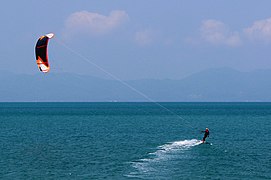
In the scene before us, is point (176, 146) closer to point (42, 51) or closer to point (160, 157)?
point (160, 157)

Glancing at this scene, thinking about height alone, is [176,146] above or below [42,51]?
below

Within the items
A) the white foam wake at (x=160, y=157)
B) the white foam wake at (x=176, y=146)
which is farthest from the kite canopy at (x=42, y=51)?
the white foam wake at (x=176, y=146)

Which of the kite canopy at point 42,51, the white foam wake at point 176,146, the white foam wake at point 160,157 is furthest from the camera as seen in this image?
the white foam wake at point 176,146

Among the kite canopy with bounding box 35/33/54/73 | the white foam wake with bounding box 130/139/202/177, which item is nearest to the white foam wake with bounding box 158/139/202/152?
the white foam wake with bounding box 130/139/202/177

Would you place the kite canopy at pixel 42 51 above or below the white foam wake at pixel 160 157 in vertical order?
above

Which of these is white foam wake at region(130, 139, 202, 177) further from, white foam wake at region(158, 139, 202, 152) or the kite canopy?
the kite canopy

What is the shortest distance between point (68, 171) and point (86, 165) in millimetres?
3325

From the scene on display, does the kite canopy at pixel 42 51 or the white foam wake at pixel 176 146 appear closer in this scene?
the kite canopy at pixel 42 51

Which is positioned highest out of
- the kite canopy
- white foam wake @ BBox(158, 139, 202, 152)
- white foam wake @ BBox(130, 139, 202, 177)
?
the kite canopy

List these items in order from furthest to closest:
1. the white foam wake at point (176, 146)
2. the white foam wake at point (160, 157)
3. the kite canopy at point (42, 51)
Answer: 1. the white foam wake at point (176, 146)
2. the kite canopy at point (42, 51)
3. the white foam wake at point (160, 157)

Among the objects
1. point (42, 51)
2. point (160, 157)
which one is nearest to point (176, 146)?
point (160, 157)

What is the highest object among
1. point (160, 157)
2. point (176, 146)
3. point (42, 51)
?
point (42, 51)

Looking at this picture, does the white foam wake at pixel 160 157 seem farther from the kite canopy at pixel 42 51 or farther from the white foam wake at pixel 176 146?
the kite canopy at pixel 42 51

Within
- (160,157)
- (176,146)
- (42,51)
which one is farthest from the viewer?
(176,146)
